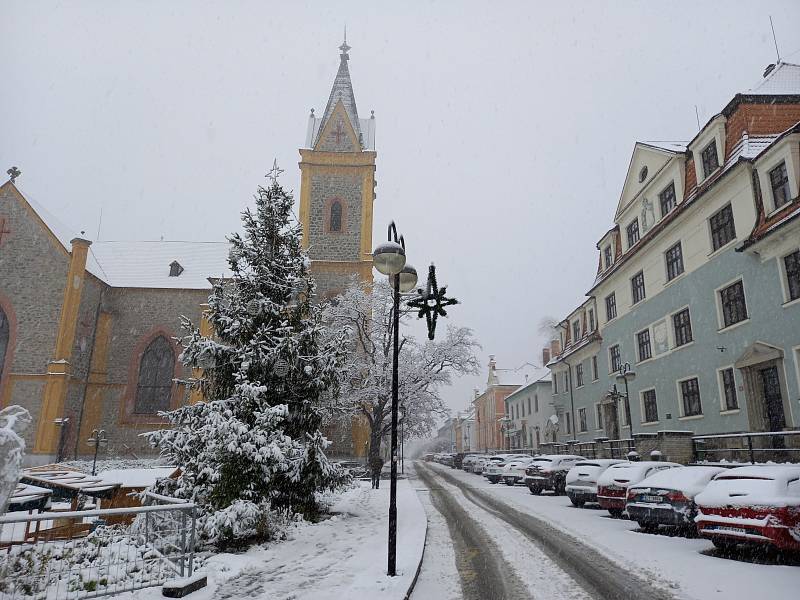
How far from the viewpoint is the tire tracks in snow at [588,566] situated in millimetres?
5988

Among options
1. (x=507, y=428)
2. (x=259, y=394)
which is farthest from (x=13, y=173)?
(x=507, y=428)

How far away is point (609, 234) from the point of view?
28172 mm

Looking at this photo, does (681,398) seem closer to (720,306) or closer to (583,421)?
(720,306)

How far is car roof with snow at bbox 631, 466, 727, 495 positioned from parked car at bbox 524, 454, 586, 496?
347 inches

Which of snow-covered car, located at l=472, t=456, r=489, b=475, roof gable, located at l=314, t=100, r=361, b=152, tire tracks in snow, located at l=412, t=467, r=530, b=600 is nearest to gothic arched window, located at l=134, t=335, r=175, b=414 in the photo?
roof gable, located at l=314, t=100, r=361, b=152

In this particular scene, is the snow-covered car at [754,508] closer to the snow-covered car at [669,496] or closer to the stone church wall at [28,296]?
the snow-covered car at [669,496]

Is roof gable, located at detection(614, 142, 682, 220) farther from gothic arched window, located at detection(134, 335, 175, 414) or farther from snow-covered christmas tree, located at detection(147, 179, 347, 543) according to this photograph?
gothic arched window, located at detection(134, 335, 175, 414)

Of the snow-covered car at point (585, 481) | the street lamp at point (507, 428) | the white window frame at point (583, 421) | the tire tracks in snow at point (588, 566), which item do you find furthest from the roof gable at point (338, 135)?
the street lamp at point (507, 428)

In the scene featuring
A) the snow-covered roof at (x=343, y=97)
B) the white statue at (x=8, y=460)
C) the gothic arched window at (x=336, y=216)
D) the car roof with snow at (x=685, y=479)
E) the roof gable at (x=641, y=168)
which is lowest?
the car roof with snow at (x=685, y=479)

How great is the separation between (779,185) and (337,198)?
24.4 metres

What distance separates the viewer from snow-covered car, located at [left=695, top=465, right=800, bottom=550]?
7082mm

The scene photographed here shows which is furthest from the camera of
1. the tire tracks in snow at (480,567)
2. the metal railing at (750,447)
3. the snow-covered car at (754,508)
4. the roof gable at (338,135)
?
the roof gable at (338,135)

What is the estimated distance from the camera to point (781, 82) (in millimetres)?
18297

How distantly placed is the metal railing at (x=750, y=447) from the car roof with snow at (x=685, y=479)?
4.57m
